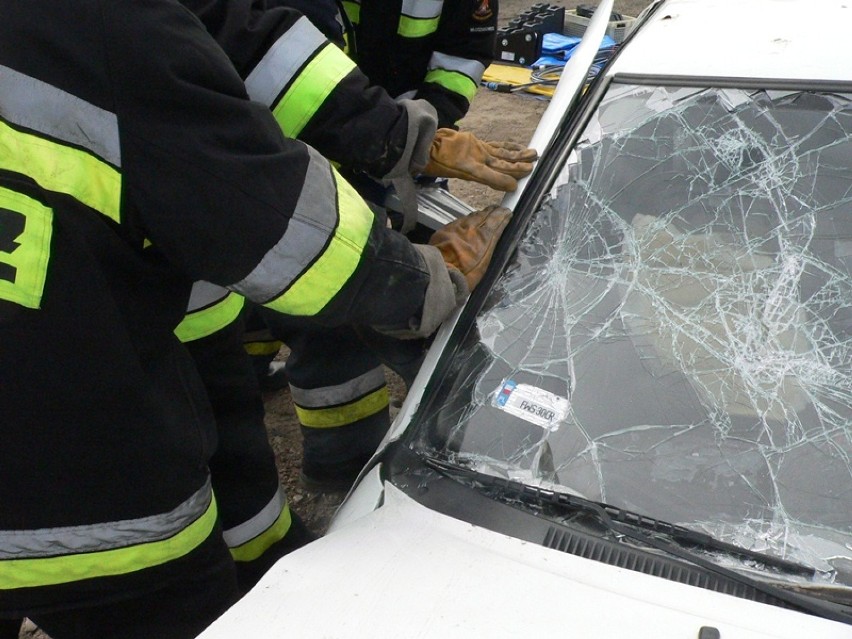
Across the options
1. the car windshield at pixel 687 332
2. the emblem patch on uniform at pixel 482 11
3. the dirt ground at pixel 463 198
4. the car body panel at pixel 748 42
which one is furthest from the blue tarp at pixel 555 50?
the car windshield at pixel 687 332

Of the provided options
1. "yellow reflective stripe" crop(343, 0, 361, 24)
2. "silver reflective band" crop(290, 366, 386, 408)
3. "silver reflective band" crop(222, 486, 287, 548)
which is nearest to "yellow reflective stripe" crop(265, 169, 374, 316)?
"silver reflective band" crop(222, 486, 287, 548)

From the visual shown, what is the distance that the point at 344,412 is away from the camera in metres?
2.45

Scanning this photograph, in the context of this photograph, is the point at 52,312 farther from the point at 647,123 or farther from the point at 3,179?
the point at 647,123

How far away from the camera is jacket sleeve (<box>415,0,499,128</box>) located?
265 centimetres

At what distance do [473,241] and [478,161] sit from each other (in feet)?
0.85

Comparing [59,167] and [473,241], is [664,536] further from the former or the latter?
[59,167]

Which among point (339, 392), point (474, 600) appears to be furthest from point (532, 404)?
point (339, 392)

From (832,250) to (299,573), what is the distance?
116 centimetres

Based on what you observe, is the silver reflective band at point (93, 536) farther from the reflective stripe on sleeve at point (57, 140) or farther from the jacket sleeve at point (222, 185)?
the reflective stripe on sleeve at point (57, 140)

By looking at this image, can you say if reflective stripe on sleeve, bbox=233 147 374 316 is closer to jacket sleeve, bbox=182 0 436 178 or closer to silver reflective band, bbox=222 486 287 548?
jacket sleeve, bbox=182 0 436 178

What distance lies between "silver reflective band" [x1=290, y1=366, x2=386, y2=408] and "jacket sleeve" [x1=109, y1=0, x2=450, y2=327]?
1.00 meters

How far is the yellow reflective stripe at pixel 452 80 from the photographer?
2.67 metres

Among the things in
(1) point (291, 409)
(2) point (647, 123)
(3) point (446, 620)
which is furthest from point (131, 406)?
(1) point (291, 409)

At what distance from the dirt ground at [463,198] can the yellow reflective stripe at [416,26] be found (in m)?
1.38
